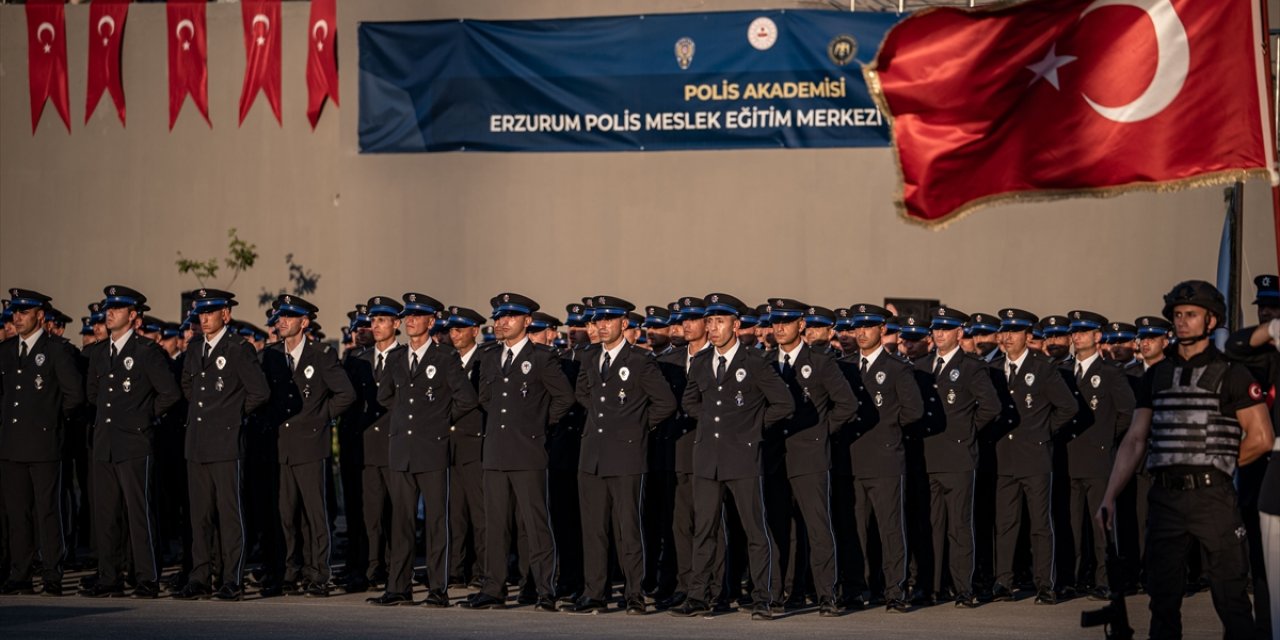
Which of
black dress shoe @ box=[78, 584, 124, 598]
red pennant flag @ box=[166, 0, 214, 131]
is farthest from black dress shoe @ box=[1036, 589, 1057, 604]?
red pennant flag @ box=[166, 0, 214, 131]

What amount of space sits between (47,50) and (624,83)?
9265 mm

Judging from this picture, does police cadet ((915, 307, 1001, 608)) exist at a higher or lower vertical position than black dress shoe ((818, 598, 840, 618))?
higher

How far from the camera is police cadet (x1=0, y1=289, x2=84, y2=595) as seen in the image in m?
12.7

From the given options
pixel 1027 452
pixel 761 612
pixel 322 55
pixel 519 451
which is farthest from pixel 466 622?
pixel 322 55

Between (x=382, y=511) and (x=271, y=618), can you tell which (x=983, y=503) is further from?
(x=271, y=618)

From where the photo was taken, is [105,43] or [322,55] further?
[105,43]

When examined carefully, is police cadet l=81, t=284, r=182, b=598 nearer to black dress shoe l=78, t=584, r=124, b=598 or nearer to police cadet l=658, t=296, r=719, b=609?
black dress shoe l=78, t=584, r=124, b=598

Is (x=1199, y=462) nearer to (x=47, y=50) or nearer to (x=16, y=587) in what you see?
(x=16, y=587)

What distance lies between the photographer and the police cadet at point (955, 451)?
12531 millimetres

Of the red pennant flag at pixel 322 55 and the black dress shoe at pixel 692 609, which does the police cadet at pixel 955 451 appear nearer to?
A: the black dress shoe at pixel 692 609

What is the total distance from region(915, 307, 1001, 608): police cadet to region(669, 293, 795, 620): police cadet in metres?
1.54

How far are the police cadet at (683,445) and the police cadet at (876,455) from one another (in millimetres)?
1130

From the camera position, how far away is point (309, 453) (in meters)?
12.8

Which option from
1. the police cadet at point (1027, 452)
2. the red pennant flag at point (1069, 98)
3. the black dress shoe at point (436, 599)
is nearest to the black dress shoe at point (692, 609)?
the black dress shoe at point (436, 599)
